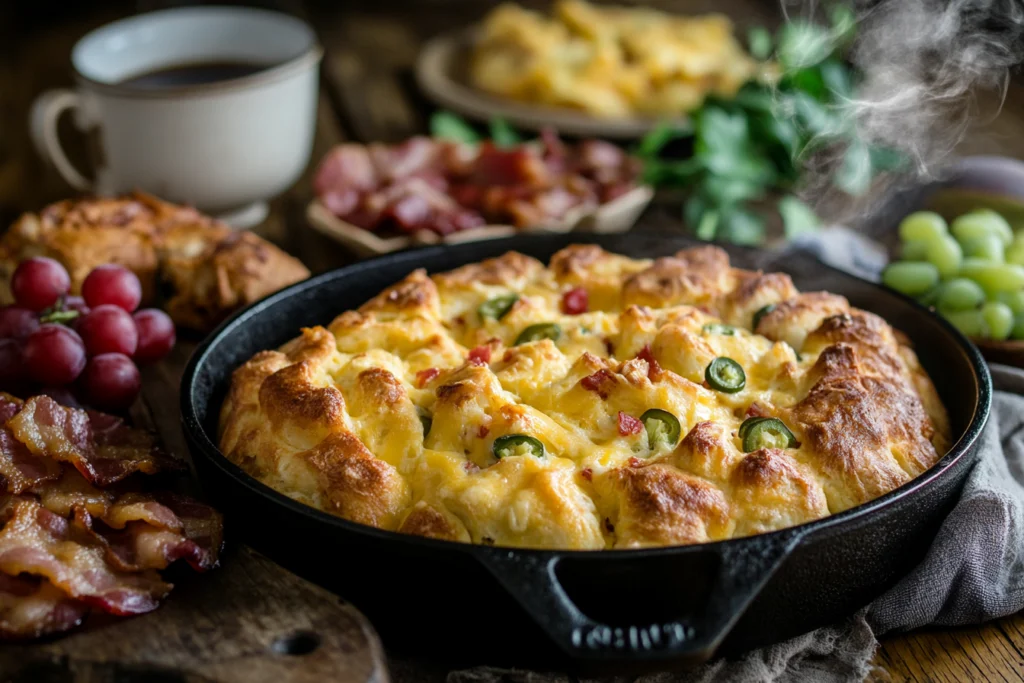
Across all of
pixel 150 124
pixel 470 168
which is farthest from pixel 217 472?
pixel 470 168

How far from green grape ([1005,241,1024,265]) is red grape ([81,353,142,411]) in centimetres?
291

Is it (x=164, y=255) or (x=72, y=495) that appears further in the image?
(x=164, y=255)

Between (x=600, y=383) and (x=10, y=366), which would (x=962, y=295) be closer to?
(x=600, y=383)

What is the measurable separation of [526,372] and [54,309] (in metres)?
1.53

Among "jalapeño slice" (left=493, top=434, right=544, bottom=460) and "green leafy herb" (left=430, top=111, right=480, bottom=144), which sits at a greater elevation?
"jalapeño slice" (left=493, top=434, right=544, bottom=460)

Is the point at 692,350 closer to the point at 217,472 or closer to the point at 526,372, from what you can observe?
the point at 526,372

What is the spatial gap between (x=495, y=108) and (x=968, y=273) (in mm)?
2715

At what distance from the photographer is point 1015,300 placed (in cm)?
342

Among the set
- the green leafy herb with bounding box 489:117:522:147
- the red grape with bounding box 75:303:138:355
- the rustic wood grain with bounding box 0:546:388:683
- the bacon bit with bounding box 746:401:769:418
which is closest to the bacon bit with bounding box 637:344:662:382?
the bacon bit with bounding box 746:401:769:418

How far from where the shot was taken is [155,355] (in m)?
3.40

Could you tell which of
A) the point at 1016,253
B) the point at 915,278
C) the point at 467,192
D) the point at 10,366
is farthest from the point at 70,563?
the point at 1016,253

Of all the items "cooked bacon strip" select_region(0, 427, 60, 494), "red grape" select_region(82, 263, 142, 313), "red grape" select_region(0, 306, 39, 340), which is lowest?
"red grape" select_region(0, 306, 39, 340)

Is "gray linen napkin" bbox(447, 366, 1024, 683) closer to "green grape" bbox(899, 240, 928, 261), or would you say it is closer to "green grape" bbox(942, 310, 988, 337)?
"green grape" bbox(942, 310, 988, 337)

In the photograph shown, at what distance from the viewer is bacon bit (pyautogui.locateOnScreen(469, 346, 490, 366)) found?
2.79 metres
